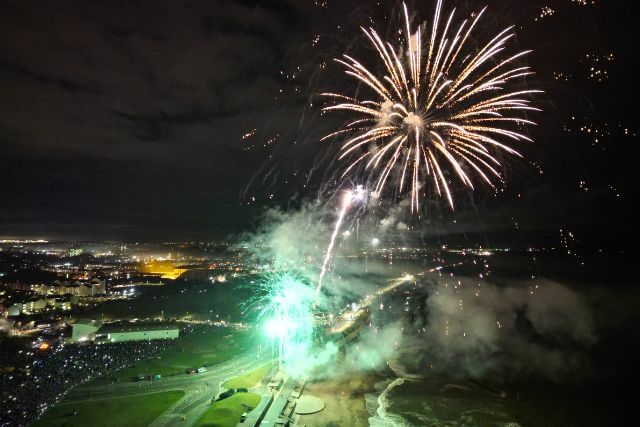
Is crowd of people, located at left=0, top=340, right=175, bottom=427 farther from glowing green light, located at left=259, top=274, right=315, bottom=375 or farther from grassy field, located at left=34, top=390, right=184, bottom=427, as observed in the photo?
glowing green light, located at left=259, top=274, right=315, bottom=375

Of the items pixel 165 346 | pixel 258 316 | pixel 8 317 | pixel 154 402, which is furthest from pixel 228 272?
pixel 154 402

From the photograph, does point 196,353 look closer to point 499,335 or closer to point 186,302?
point 186,302

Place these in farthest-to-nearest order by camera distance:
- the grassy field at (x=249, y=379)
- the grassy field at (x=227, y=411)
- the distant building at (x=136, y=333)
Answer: the distant building at (x=136, y=333) < the grassy field at (x=249, y=379) < the grassy field at (x=227, y=411)

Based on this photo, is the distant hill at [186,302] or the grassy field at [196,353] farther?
the distant hill at [186,302]

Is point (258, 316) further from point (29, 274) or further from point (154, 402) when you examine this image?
point (29, 274)

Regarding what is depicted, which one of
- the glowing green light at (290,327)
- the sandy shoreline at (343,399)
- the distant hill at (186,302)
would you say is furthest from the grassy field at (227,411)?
the distant hill at (186,302)

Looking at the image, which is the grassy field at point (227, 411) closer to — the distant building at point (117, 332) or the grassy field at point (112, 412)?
the grassy field at point (112, 412)
